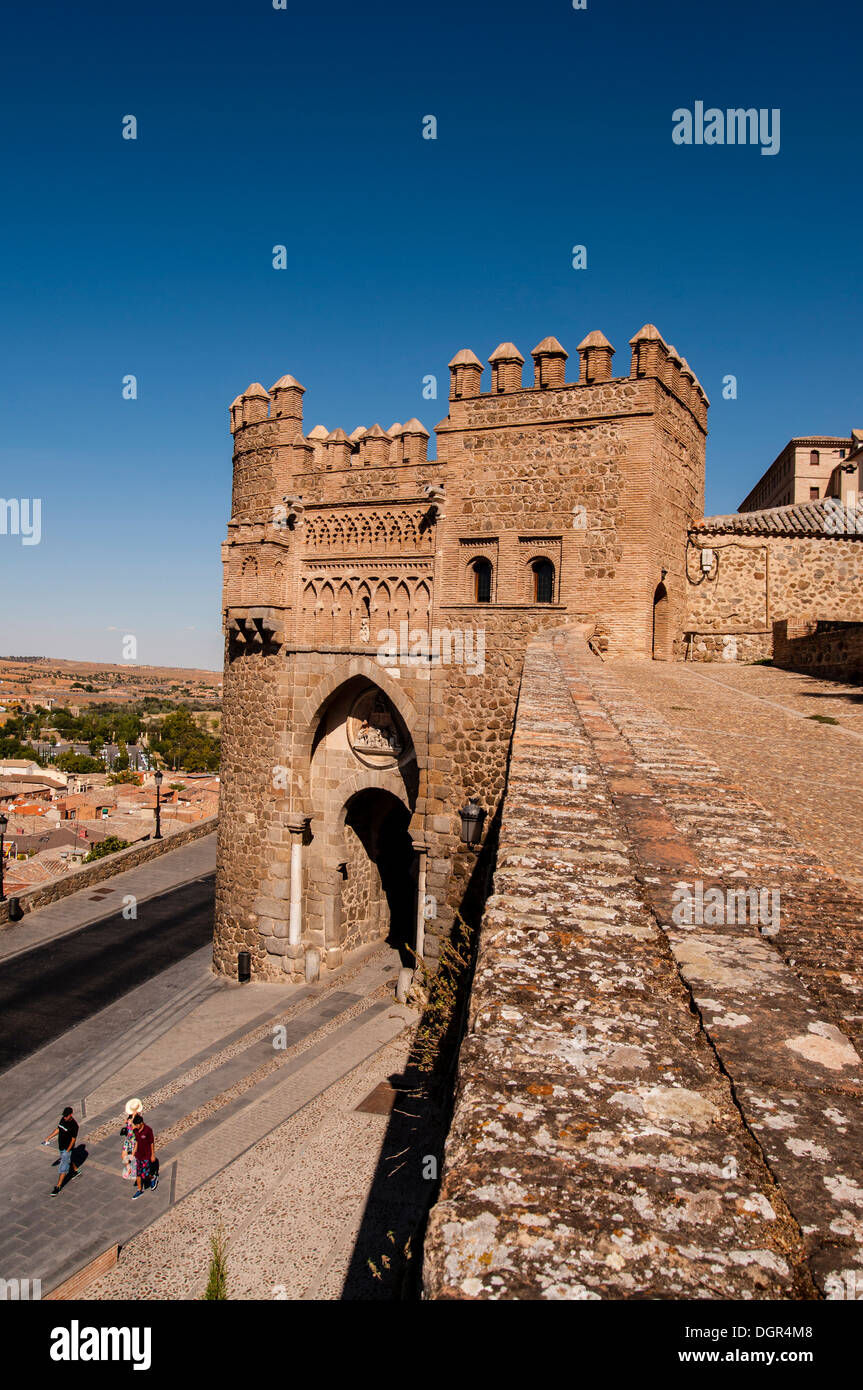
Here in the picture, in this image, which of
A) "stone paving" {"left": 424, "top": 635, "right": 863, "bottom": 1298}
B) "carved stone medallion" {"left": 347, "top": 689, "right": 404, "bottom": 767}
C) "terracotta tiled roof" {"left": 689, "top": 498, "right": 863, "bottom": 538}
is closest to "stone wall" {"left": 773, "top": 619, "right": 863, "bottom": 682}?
"terracotta tiled roof" {"left": 689, "top": 498, "right": 863, "bottom": 538}

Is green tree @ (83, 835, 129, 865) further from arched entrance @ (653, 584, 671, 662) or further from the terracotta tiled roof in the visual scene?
the terracotta tiled roof

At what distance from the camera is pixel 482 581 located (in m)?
14.2

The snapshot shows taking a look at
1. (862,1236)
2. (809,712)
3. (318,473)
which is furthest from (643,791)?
(318,473)

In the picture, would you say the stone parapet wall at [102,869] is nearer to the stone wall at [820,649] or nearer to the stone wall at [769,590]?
the stone wall at [769,590]

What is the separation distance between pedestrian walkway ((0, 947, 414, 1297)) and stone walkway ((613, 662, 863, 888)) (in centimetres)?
669

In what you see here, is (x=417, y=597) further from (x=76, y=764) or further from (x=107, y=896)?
(x=76, y=764)

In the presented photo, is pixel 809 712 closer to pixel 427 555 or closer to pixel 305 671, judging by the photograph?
pixel 427 555

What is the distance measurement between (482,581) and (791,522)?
659cm

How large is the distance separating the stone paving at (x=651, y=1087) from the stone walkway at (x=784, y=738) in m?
1.40

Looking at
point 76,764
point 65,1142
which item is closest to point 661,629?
point 65,1142

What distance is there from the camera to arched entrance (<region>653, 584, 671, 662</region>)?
47.5ft

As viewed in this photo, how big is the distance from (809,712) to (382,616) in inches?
295

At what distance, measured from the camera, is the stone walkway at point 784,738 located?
171 inches
